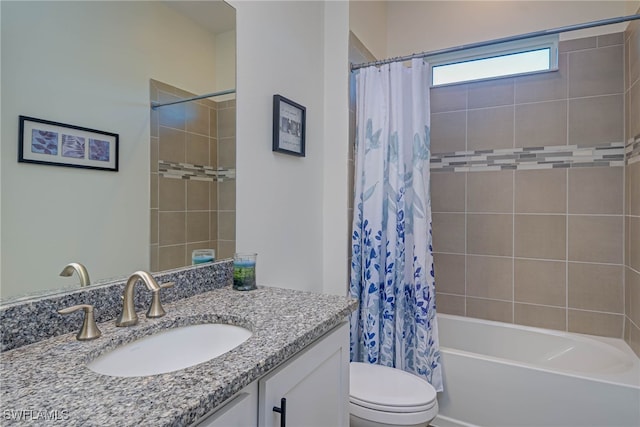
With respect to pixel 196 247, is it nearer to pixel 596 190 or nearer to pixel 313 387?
pixel 313 387

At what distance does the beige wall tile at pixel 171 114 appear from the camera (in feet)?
3.73

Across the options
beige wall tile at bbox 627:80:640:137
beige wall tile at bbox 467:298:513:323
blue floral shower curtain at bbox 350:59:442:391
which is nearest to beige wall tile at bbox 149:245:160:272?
blue floral shower curtain at bbox 350:59:442:391

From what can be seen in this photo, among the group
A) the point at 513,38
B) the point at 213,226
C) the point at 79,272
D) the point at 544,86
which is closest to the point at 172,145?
the point at 213,226

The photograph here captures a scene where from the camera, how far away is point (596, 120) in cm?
217

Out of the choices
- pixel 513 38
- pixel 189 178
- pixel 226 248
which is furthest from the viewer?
pixel 513 38

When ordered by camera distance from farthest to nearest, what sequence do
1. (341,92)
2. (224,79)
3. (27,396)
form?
(341,92), (224,79), (27,396)

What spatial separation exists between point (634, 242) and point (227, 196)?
7.17 ft

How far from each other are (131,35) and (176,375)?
3.14 feet

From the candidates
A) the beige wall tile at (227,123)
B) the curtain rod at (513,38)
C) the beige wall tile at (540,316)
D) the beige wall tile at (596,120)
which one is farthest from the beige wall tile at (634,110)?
the beige wall tile at (227,123)

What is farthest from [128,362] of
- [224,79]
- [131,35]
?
[224,79]

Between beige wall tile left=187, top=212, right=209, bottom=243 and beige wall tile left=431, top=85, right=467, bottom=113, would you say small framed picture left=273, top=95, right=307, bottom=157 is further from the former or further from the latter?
beige wall tile left=431, top=85, right=467, bottom=113

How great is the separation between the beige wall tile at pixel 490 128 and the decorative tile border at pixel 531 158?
5 cm

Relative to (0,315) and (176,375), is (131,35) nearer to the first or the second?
(0,315)

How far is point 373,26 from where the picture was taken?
8.25 feet
